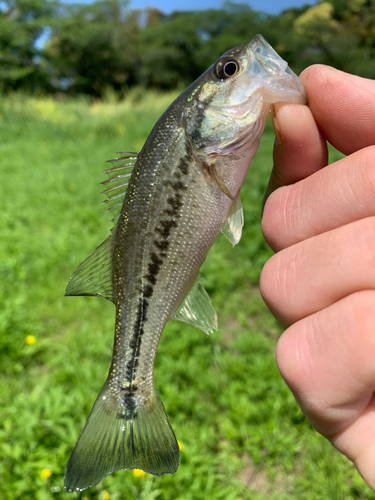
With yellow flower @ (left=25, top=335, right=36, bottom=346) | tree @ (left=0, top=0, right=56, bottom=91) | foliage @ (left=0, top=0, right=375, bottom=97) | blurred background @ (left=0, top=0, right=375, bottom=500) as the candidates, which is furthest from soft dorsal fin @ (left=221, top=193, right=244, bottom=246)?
tree @ (left=0, top=0, right=56, bottom=91)

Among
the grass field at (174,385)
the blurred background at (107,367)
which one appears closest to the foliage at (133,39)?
the blurred background at (107,367)

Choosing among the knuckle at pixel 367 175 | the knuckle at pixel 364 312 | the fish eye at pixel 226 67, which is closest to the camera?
the knuckle at pixel 364 312

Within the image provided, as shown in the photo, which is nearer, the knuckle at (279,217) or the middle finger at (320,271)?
the middle finger at (320,271)

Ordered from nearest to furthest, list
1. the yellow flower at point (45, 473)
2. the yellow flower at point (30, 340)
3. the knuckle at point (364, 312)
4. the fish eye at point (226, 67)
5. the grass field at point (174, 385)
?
the knuckle at point (364, 312) → the fish eye at point (226, 67) → the yellow flower at point (45, 473) → the grass field at point (174, 385) → the yellow flower at point (30, 340)

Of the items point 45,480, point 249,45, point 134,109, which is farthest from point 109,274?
point 134,109

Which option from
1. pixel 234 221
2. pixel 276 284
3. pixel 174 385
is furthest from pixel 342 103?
pixel 174 385

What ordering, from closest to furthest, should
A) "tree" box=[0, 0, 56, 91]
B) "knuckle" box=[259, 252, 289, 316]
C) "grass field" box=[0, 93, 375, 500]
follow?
"knuckle" box=[259, 252, 289, 316] → "grass field" box=[0, 93, 375, 500] → "tree" box=[0, 0, 56, 91]

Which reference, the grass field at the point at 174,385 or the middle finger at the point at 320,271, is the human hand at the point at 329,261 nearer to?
the middle finger at the point at 320,271

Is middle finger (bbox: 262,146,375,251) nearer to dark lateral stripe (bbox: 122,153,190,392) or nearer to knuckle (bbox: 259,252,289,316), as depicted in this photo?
knuckle (bbox: 259,252,289,316)
